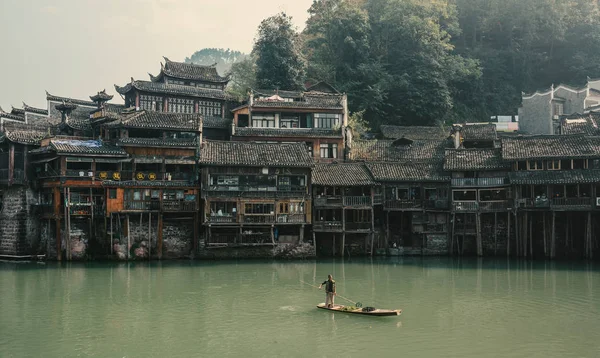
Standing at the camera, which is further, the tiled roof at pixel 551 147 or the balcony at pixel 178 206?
the balcony at pixel 178 206

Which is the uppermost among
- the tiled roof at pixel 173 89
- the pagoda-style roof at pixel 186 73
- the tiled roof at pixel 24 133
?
the pagoda-style roof at pixel 186 73

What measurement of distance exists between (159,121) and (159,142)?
2.06 m

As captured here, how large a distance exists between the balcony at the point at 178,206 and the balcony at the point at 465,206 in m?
18.2

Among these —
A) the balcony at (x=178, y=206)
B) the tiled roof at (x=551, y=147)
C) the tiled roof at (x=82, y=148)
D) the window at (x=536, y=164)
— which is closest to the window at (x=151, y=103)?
the tiled roof at (x=82, y=148)

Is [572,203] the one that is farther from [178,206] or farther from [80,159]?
[80,159]

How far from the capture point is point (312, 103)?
169ft

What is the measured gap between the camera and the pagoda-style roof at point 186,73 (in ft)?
179

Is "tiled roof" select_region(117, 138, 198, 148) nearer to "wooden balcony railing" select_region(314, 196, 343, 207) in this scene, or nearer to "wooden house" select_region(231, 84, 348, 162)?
"wooden house" select_region(231, 84, 348, 162)

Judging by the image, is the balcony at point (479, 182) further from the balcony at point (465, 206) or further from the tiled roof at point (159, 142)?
the tiled roof at point (159, 142)

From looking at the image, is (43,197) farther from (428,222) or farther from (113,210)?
(428,222)

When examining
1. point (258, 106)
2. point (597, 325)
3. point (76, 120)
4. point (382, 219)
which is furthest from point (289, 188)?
point (597, 325)

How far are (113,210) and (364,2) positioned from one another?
43.6 meters

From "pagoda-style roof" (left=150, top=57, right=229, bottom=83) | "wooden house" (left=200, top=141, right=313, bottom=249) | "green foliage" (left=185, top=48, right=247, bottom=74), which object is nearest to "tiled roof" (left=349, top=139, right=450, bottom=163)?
"wooden house" (left=200, top=141, right=313, bottom=249)

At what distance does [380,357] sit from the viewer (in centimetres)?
1956
